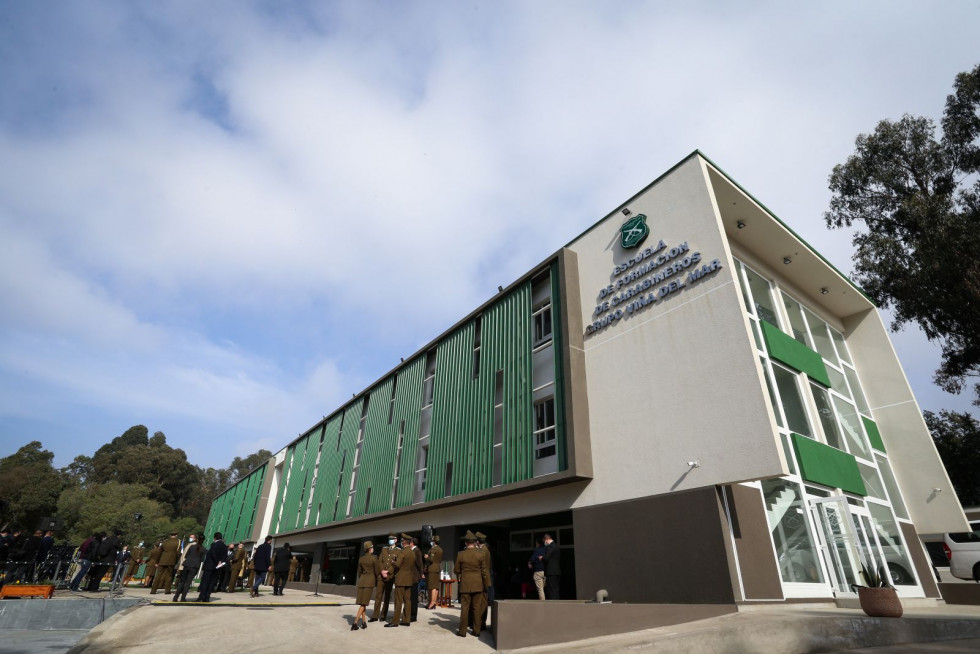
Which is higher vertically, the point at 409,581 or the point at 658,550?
the point at 658,550

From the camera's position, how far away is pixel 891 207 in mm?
24094

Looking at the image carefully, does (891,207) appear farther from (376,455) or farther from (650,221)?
(376,455)

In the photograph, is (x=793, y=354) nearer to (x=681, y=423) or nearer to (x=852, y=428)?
(x=852, y=428)

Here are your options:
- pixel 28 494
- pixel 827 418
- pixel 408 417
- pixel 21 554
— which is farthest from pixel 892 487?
pixel 28 494

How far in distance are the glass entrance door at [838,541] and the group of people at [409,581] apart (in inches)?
328

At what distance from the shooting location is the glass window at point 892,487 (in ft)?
58.3

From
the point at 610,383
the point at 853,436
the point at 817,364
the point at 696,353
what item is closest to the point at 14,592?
the point at 610,383

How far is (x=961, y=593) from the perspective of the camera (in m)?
15.7

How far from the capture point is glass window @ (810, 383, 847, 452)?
15.7 meters

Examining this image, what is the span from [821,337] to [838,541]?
990cm

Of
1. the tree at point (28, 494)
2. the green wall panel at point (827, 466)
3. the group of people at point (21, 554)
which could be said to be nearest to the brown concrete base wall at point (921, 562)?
the green wall panel at point (827, 466)

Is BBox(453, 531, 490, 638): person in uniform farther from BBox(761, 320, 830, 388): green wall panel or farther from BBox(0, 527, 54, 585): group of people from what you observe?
BBox(0, 527, 54, 585): group of people

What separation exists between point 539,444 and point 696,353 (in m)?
5.52

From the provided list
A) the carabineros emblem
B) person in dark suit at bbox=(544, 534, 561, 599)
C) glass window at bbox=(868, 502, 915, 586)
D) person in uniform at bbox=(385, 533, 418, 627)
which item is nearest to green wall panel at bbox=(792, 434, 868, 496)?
glass window at bbox=(868, 502, 915, 586)
